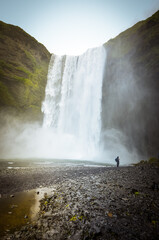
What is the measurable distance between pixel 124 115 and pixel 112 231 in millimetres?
30682

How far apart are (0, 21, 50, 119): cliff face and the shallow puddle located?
91.0ft

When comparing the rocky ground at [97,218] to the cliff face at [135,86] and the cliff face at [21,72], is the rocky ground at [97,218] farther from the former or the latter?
the cliff face at [21,72]

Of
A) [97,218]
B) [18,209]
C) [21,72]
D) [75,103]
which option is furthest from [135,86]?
[18,209]

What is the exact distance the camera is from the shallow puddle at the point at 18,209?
3290 millimetres

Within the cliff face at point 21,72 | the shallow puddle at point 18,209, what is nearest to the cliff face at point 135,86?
the cliff face at point 21,72

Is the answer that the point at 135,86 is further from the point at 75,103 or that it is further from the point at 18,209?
the point at 18,209

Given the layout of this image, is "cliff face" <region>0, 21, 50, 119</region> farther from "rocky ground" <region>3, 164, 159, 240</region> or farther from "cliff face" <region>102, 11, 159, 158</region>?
"rocky ground" <region>3, 164, 159, 240</region>

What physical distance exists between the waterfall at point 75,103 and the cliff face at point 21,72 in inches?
142

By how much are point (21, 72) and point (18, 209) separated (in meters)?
36.8

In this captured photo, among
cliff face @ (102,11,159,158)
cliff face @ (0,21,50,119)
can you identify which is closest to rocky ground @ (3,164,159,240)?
cliff face @ (102,11,159,158)

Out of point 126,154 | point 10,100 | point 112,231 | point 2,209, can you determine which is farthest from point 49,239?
point 10,100

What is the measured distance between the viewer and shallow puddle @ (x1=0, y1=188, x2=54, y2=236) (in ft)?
10.8

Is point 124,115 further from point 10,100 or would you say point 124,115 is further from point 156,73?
point 10,100

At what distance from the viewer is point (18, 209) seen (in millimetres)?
4203
